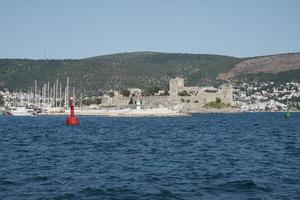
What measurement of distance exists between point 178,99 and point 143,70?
60.0m

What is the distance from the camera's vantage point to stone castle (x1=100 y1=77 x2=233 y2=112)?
100 m

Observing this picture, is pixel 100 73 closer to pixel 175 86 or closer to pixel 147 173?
pixel 175 86

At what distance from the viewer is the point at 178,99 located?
10169cm

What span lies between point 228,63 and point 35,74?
64037mm

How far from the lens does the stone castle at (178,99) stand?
10031 cm

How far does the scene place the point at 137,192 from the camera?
1363 cm

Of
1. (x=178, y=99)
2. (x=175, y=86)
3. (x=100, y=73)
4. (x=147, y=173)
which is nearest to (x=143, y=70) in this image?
(x=100, y=73)

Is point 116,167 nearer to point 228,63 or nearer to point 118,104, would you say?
point 118,104

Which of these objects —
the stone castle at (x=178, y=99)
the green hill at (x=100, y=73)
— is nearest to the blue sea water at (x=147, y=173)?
the stone castle at (x=178, y=99)

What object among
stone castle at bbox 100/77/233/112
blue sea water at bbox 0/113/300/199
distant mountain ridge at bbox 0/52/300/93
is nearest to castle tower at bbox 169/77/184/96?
stone castle at bbox 100/77/233/112

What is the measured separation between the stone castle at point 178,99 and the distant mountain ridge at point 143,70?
120 ft

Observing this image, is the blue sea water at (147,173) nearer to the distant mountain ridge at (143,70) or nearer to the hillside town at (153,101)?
the hillside town at (153,101)

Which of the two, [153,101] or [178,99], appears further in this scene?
[178,99]

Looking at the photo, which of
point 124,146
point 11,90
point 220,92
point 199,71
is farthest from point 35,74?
point 124,146
